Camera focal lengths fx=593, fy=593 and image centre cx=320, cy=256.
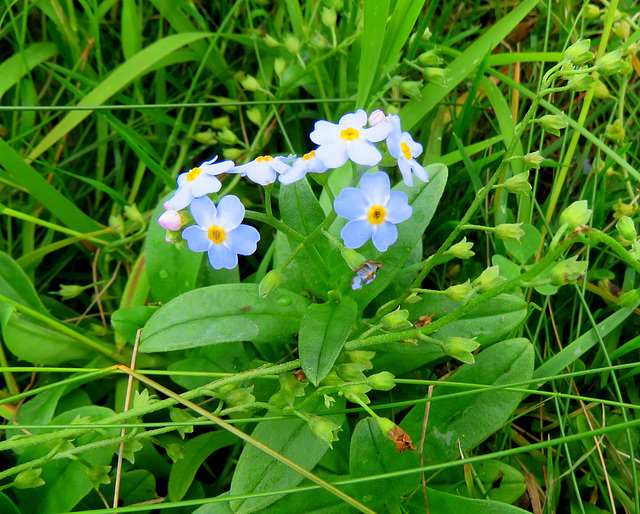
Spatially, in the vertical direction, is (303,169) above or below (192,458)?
above

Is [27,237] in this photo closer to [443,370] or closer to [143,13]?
[143,13]

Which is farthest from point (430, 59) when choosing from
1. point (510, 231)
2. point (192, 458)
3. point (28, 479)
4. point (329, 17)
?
point (28, 479)

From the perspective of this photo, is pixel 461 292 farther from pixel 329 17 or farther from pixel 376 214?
pixel 329 17

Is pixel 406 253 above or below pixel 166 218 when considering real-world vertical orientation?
below

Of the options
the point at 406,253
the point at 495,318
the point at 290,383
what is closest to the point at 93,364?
the point at 290,383

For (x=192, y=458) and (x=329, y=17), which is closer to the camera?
(x=192, y=458)

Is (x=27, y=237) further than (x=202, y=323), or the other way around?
(x=27, y=237)

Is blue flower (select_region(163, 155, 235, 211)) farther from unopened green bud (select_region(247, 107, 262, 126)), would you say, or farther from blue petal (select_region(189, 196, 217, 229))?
Result: unopened green bud (select_region(247, 107, 262, 126))

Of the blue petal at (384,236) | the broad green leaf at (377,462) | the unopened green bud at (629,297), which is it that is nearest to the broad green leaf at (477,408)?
the broad green leaf at (377,462)
